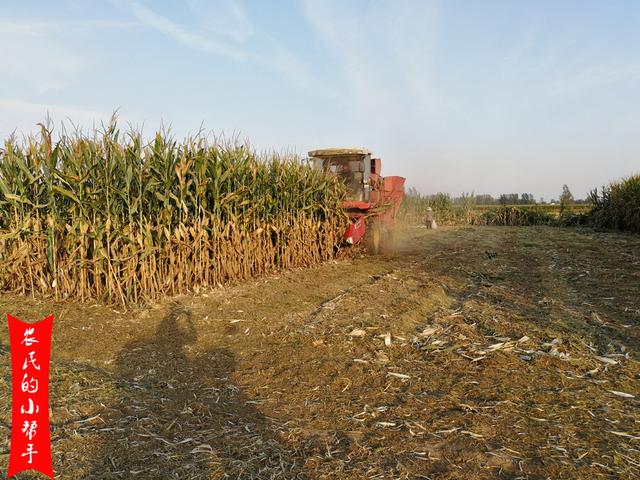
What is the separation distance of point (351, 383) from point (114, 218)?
15.2ft

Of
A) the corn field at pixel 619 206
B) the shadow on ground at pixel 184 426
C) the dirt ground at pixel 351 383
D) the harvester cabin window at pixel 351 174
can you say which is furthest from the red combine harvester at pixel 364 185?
the corn field at pixel 619 206

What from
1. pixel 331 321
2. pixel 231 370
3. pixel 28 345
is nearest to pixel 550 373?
pixel 331 321

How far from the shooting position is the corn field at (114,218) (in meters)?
7.27

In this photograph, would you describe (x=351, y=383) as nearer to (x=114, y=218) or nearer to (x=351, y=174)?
(x=114, y=218)

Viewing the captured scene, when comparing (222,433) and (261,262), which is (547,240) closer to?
(261,262)

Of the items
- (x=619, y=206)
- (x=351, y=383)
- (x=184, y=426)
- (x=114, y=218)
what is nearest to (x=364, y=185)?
(x=114, y=218)

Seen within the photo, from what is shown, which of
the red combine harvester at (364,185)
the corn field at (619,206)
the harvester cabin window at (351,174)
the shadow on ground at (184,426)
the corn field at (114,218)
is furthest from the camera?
the corn field at (619,206)

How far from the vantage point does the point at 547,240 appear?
16.8m

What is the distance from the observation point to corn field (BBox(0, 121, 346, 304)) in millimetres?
7273

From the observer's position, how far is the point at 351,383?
4.63 m

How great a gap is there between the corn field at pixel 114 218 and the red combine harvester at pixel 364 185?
14.2 feet

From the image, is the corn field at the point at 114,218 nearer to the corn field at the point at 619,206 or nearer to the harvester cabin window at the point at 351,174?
the harvester cabin window at the point at 351,174

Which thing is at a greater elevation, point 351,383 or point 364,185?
point 364,185

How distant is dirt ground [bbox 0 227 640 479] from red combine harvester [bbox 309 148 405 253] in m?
3.99
